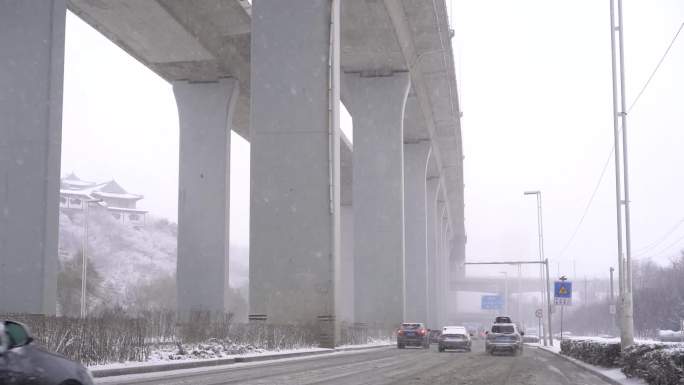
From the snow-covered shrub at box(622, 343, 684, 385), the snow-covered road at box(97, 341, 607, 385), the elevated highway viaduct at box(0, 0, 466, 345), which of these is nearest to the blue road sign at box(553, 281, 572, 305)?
the elevated highway viaduct at box(0, 0, 466, 345)

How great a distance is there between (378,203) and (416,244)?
15971mm

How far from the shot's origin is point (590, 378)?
20125 millimetres

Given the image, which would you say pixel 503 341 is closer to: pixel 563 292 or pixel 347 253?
pixel 563 292

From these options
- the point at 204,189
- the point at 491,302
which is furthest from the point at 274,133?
the point at 491,302

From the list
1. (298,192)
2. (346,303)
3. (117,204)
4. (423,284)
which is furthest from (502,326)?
(117,204)

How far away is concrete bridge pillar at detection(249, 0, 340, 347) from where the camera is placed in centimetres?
3312

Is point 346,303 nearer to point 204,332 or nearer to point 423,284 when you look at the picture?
point 423,284

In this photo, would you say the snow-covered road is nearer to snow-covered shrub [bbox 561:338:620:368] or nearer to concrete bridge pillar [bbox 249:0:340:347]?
snow-covered shrub [bbox 561:338:620:368]

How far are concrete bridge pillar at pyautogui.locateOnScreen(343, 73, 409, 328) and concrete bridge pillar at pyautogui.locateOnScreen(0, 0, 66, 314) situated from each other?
26092mm

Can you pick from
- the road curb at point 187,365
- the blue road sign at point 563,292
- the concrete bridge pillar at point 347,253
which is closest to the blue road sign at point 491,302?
the concrete bridge pillar at point 347,253

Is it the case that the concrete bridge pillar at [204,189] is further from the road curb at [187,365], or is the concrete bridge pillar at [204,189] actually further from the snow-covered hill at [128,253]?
the snow-covered hill at [128,253]

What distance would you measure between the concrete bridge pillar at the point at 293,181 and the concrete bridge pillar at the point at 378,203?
1908cm

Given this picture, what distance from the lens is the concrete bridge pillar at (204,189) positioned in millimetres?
52594

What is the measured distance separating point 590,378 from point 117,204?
17549 centimetres
